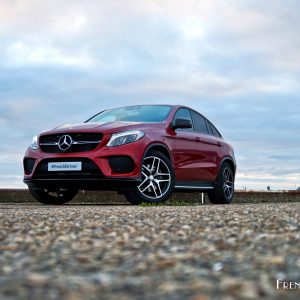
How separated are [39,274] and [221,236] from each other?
4.88 feet

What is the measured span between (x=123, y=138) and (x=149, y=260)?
6.48m

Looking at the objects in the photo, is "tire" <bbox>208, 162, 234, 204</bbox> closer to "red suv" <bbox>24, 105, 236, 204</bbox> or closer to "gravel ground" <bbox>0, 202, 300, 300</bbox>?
"red suv" <bbox>24, 105, 236, 204</bbox>

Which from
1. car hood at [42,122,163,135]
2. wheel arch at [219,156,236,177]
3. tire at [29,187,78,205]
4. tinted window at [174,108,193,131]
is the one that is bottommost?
tire at [29,187,78,205]

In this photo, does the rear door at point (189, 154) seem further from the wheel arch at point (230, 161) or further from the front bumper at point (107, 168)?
the front bumper at point (107, 168)

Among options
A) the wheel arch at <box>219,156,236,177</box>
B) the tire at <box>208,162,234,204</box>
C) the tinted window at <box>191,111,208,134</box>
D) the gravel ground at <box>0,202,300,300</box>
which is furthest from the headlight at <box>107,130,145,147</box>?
the gravel ground at <box>0,202,300,300</box>

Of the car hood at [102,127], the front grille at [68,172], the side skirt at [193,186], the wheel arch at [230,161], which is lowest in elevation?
the side skirt at [193,186]

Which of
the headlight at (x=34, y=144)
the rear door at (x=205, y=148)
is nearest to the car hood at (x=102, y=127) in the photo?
the headlight at (x=34, y=144)

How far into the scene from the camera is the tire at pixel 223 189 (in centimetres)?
1173

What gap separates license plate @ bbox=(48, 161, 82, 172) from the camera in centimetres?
926

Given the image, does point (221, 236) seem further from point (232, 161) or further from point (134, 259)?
point (232, 161)

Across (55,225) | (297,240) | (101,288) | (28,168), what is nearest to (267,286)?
(101,288)

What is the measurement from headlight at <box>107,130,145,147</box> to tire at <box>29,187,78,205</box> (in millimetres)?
1935

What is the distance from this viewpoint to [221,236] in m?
3.68

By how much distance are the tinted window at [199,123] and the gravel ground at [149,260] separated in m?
7.02
